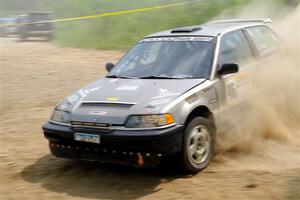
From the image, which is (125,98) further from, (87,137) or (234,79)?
(234,79)

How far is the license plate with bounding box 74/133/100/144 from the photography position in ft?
18.3

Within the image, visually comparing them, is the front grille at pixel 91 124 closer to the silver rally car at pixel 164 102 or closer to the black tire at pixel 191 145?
the silver rally car at pixel 164 102

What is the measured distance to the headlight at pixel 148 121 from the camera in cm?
546

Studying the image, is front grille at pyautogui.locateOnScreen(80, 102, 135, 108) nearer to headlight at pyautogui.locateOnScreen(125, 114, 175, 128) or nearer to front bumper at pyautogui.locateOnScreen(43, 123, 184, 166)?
headlight at pyautogui.locateOnScreen(125, 114, 175, 128)

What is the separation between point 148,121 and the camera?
5480 mm

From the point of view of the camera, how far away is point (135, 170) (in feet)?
20.2

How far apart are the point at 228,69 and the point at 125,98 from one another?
1.40 m

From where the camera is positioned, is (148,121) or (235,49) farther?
(235,49)

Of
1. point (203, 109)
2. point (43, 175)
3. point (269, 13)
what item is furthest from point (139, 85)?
point (269, 13)

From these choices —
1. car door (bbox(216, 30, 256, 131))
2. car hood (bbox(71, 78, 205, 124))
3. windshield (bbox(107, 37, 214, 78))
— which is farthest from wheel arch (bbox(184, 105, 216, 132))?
windshield (bbox(107, 37, 214, 78))

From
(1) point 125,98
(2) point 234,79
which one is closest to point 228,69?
(2) point 234,79

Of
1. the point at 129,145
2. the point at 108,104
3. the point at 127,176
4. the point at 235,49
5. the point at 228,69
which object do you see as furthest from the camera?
the point at 235,49

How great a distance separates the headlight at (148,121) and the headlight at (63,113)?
83cm

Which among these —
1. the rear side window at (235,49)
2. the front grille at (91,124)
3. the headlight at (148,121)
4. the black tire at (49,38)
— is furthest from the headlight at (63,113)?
the black tire at (49,38)
